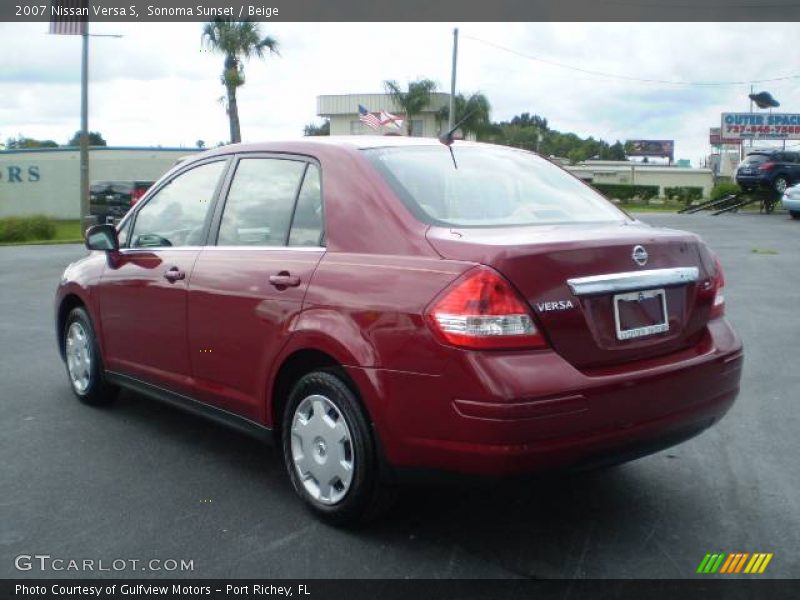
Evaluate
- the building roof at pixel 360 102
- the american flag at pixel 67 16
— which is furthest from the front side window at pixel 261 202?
the building roof at pixel 360 102

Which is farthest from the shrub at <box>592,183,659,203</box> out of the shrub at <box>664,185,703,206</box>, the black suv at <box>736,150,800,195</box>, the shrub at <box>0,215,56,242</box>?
the shrub at <box>0,215,56,242</box>

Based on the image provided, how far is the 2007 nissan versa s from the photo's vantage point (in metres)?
3.42

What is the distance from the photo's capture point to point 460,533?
3.99 meters

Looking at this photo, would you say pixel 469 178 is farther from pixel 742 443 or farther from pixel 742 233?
pixel 742 233

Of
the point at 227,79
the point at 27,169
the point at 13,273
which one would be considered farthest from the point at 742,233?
the point at 27,169

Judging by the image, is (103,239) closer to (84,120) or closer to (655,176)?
(84,120)

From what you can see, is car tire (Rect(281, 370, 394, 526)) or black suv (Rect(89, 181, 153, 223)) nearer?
car tire (Rect(281, 370, 394, 526))

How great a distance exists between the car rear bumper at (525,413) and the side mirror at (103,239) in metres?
2.57

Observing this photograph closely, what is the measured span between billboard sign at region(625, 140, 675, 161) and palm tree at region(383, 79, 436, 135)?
96.4 metres

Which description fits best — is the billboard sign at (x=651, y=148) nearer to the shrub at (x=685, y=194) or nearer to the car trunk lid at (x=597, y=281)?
the shrub at (x=685, y=194)

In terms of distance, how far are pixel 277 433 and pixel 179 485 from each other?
0.63 m

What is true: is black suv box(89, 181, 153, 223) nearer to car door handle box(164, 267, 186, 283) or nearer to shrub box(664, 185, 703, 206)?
shrub box(664, 185, 703, 206)

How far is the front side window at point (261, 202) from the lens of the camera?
4.50 m

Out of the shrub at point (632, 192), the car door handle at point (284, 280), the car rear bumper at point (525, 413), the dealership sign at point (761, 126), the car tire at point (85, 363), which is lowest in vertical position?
the car tire at point (85, 363)
